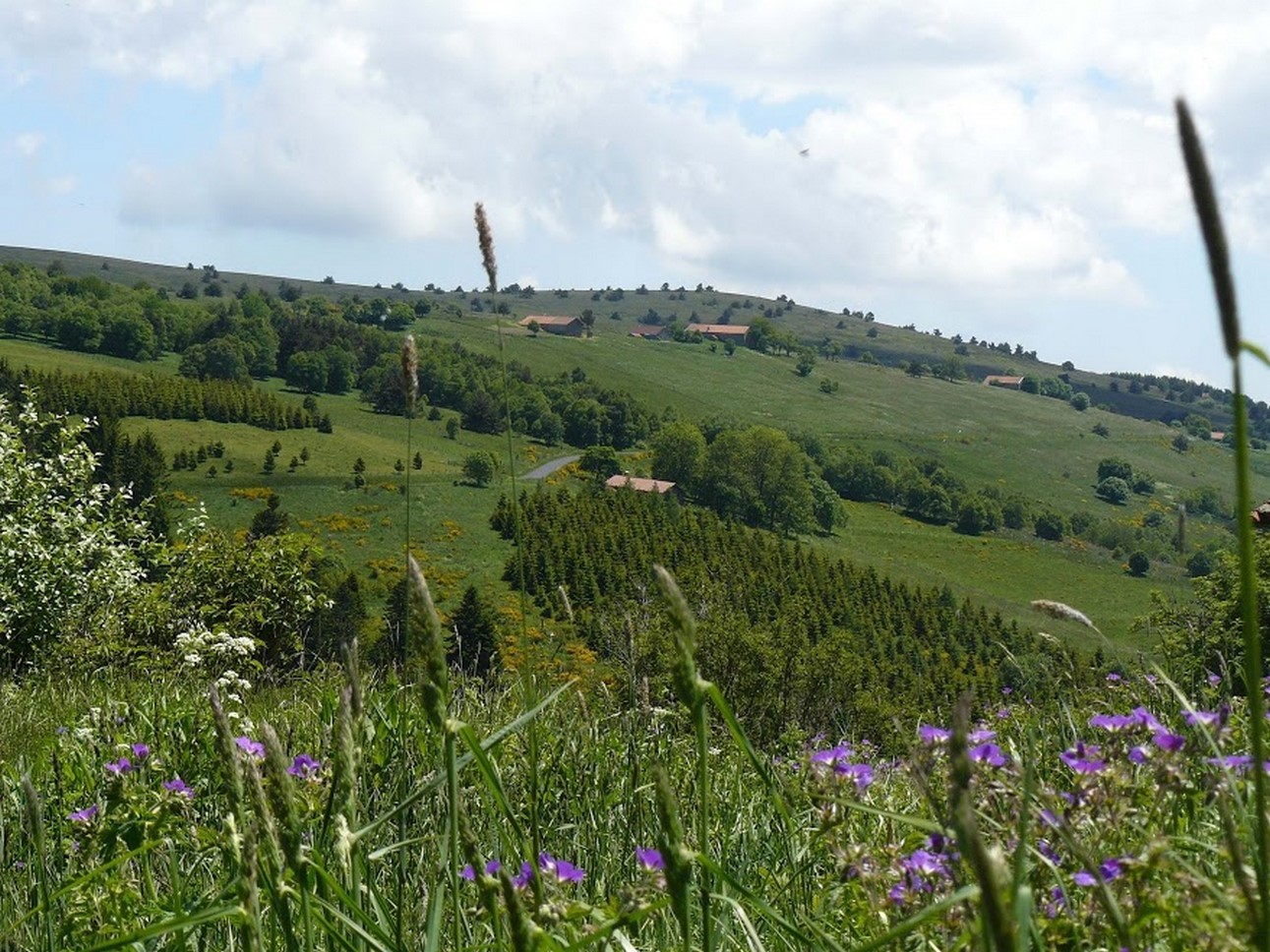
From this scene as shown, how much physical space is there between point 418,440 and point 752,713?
362ft

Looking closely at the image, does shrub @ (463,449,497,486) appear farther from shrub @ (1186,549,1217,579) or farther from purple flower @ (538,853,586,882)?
purple flower @ (538,853,586,882)

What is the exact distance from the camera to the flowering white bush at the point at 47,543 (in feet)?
76.0

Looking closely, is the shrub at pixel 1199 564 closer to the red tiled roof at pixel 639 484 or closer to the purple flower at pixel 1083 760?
the red tiled roof at pixel 639 484

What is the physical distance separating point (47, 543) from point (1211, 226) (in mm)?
26058

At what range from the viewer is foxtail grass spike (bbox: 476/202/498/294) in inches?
68.6

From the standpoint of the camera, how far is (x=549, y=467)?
123438mm

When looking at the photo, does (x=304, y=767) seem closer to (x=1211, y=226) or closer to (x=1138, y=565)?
(x=1211, y=226)

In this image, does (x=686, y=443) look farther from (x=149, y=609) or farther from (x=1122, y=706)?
(x=1122, y=706)

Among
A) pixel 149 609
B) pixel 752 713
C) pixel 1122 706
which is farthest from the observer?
pixel 149 609

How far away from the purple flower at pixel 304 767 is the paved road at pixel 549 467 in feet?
371

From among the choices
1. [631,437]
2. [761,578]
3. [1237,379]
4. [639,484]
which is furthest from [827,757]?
[631,437]

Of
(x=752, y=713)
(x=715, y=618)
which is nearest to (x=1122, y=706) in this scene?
(x=752, y=713)

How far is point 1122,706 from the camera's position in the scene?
174 inches

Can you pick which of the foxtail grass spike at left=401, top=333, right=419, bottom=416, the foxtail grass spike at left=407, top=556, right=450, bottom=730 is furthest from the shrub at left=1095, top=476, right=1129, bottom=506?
the foxtail grass spike at left=407, top=556, right=450, bottom=730
